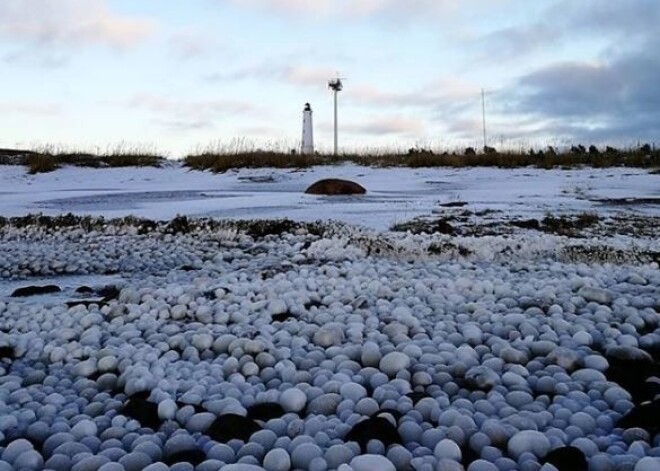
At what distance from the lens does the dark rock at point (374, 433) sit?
6.49 ft

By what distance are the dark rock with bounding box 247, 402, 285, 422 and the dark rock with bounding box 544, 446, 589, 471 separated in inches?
34.7

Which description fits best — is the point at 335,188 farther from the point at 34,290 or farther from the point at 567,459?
the point at 567,459

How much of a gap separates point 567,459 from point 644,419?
1.33 ft

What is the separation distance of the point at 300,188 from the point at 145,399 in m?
11.1

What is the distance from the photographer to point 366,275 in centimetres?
439

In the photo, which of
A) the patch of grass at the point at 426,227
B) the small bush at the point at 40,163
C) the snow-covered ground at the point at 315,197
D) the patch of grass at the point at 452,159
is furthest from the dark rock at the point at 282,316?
the small bush at the point at 40,163

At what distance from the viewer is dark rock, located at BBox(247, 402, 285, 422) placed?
224 cm

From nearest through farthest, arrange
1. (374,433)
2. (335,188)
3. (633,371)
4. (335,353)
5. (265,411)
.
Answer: (374,433)
(265,411)
(633,371)
(335,353)
(335,188)

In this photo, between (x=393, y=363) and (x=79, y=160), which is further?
(x=79, y=160)

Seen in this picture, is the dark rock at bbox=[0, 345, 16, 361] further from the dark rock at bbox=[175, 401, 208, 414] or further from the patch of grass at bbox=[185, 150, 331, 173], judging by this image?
the patch of grass at bbox=[185, 150, 331, 173]

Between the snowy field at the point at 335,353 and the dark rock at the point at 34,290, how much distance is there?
22mm

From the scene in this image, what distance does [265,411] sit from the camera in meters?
2.26

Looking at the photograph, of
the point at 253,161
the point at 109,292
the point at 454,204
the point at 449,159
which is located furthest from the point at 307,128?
the point at 109,292

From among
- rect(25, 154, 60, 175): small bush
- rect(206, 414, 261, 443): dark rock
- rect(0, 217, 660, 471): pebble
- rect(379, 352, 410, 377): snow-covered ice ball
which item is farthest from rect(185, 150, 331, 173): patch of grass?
rect(206, 414, 261, 443): dark rock
